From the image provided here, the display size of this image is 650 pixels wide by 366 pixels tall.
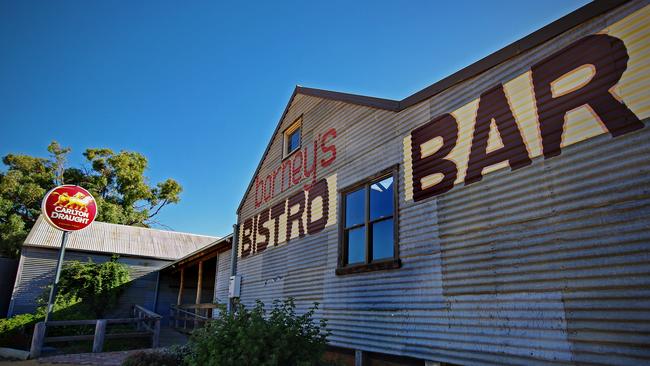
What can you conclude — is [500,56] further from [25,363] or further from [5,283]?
[5,283]

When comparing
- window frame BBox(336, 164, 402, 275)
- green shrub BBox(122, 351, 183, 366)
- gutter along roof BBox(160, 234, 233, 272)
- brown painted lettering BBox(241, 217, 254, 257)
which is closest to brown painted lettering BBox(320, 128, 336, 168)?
window frame BBox(336, 164, 402, 275)

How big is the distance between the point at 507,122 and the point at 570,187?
49.0 inches

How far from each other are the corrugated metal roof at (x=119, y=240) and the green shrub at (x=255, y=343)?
70.5 feet

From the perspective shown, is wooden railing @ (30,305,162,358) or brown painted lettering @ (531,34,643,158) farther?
wooden railing @ (30,305,162,358)

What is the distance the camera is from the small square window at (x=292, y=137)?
39.2 ft

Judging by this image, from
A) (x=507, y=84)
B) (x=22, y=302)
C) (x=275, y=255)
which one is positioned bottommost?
(x=22, y=302)

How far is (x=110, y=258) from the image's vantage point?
2491 cm

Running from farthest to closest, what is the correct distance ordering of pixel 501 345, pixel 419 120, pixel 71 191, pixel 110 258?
pixel 110 258 → pixel 71 191 → pixel 419 120 → pixel 501 345

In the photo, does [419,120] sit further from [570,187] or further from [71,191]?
[71,191]

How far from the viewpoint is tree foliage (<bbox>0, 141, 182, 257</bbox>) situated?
118ft

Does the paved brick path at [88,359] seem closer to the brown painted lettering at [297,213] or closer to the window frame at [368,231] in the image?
the brown painted lettering at [297,213]

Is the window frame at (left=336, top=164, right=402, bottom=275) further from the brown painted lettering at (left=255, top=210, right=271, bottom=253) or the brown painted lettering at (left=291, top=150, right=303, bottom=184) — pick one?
the brown painted lettering at (left=255, top=210, right=271, bottom=253)

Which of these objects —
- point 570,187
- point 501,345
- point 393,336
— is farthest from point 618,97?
point 393,336

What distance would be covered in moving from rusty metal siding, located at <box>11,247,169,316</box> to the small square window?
1718 centimetres
